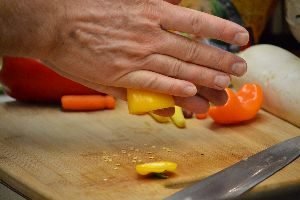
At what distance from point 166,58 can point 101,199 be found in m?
0.27

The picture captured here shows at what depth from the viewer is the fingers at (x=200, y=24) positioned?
3.63 feet

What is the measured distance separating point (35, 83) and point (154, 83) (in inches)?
14.2

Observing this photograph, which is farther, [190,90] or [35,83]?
[35,83]

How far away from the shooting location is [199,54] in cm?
113

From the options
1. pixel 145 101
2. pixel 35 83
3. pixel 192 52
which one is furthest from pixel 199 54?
pixel 35 83

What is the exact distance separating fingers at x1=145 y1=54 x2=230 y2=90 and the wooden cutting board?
0.41 ft

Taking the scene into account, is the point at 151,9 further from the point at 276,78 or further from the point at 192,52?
the point at 276,78

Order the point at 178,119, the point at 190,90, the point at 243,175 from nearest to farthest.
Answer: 1. the point at 243,175
2. the point at 190,90
3. the point at 178,119

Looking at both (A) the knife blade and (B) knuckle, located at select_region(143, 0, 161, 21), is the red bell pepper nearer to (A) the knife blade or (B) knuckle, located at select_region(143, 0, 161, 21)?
(B) knuckle, located at select_region(143, 0, 161, 21)

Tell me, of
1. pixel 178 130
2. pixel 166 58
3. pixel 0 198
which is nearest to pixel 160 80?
pixel 166 58

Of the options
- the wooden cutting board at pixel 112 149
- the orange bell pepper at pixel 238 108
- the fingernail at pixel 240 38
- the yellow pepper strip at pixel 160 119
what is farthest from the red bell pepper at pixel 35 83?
the fingernail at pixel 240 38

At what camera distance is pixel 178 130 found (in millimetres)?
1283

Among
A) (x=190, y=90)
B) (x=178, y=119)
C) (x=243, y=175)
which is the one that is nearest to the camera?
(x=243, y=175)

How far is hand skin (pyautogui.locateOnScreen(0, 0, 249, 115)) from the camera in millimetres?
1058
